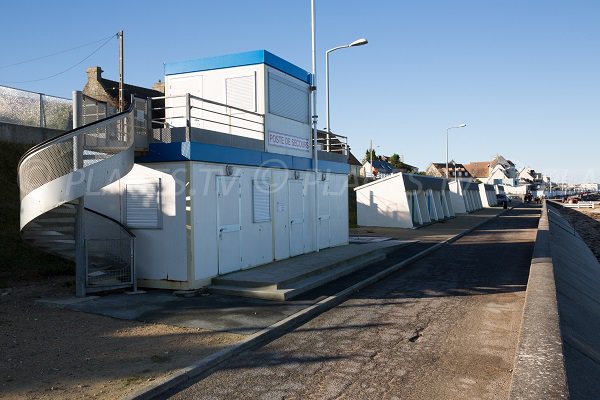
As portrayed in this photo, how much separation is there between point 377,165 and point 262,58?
3169 inches

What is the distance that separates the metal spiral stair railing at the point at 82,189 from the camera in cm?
902

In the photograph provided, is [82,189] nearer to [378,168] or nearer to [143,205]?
[143,205]

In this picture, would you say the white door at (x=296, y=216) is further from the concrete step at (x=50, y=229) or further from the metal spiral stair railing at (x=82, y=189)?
the concrete step at (x=50, y=229)

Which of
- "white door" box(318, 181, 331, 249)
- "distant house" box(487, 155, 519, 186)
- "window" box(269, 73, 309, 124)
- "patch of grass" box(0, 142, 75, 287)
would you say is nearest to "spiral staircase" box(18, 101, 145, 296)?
"patch of grass" box(0, 142, 75, 287)

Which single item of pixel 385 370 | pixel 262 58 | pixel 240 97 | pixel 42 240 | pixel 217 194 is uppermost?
pixel 262 58

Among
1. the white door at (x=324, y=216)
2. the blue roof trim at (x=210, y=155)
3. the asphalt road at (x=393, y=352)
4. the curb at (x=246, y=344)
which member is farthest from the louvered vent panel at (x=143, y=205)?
the white door at (x=324, y=216)

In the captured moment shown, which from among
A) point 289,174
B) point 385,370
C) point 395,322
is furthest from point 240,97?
point 385,370

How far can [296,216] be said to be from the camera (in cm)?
1496

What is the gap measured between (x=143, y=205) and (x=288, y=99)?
597cm

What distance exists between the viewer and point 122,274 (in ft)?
35.6

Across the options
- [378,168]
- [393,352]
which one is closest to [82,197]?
[393,352]

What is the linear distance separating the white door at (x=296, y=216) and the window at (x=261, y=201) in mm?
1334

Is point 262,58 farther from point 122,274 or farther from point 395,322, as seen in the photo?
point 395,322

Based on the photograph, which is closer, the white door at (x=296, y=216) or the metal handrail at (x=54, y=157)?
the metal handrail at (x=54, y=157)
